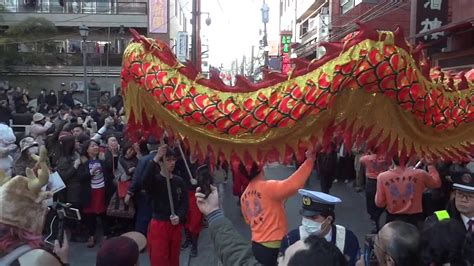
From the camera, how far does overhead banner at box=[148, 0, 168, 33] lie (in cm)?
2838

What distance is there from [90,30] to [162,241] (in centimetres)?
2666

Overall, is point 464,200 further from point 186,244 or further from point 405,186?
point 186,244

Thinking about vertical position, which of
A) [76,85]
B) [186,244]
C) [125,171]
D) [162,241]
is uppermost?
[76,85]

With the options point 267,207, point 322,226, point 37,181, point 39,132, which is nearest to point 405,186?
point 267,207

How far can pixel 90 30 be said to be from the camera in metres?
29.6

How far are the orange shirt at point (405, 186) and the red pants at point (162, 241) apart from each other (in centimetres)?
208

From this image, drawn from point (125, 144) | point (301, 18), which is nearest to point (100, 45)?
point (301, 18)

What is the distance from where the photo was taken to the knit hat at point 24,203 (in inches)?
102

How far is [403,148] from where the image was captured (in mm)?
3119

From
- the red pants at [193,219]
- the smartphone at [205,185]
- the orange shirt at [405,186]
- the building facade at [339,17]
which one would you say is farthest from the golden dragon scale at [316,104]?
the red pants at [193,219]

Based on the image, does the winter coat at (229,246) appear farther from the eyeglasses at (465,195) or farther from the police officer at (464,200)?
the eyeglasses at (465,195)

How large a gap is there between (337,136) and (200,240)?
467 centimetres

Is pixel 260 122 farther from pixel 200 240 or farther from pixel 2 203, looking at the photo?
pixel 200 240

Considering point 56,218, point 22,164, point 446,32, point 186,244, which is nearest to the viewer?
point 56,218
